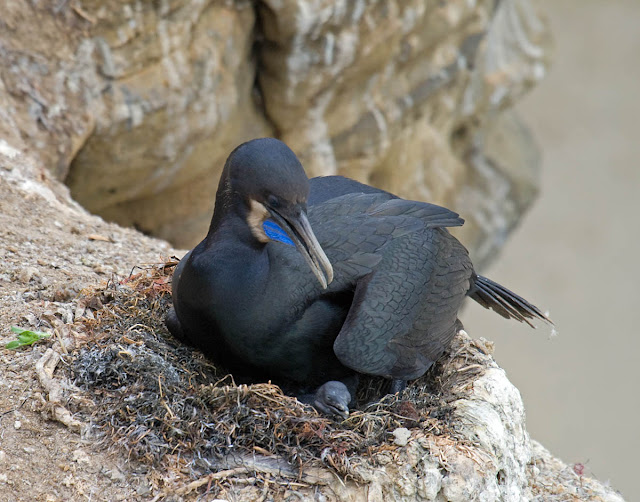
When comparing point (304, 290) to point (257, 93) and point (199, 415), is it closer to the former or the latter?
point (199, 415)

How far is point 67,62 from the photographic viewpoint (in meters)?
5.64

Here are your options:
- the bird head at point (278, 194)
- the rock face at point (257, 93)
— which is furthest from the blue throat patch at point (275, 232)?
the rock face at point (257, 93)

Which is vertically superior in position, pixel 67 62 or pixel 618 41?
pixel 618 41

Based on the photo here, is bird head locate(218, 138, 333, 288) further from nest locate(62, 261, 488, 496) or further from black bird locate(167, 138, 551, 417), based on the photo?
nest locate(62, 261, 488, 496)

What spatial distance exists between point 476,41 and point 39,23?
14.3 ft

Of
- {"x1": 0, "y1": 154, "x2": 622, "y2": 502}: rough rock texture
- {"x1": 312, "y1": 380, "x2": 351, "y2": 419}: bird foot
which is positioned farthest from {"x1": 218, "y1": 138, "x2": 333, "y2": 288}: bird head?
{"x1": 0, "y1": 154, "x2": 622, "y2": 502}: rough rock texture

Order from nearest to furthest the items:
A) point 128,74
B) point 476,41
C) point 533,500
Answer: point 533,500, point 128,74, point 476,41

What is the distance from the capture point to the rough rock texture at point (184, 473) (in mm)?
2602

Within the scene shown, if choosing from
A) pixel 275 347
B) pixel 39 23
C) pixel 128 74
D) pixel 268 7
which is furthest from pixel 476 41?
pixel 275 347

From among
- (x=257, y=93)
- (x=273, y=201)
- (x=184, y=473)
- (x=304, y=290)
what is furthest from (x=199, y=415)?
(x=257, y=93)

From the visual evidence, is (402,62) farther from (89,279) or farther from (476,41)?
(89,279)

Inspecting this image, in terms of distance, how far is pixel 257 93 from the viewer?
738 cm

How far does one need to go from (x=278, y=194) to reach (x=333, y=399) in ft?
2.42

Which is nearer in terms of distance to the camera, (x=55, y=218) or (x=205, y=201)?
(x=55, y=218)
